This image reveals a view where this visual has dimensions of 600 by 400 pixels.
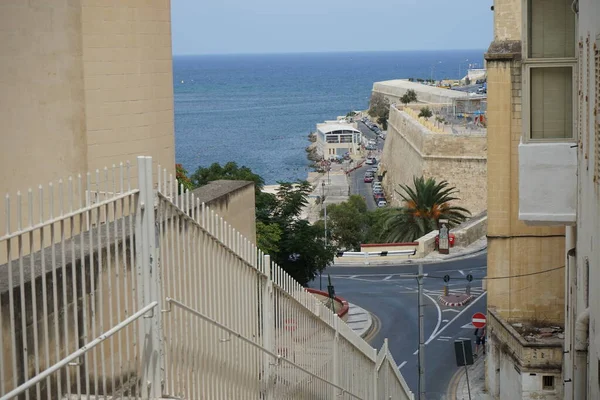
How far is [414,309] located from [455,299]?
1.65m

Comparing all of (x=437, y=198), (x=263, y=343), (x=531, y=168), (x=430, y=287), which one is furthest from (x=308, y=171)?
(x=263, y=343)

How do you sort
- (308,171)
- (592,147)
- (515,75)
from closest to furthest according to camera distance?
(592,147), (515,75), (308,171)

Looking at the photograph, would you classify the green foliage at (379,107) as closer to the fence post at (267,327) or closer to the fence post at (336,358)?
the fence post at (336,358)

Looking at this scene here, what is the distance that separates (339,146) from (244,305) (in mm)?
113404

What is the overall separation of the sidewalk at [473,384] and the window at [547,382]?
123 inches

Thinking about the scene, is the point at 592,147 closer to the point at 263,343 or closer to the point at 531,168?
the point at 531,168

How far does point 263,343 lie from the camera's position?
703cm

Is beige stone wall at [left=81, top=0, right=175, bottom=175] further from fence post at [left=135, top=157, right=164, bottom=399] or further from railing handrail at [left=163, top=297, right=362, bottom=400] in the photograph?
fence post at [left=135, top=157, right=164, bottom=399]

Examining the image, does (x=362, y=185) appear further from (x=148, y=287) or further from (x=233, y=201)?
(x=148, y=287)

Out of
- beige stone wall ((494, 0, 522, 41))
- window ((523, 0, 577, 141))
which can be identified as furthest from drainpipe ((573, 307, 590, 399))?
beige stone wall ((494, 0, 522, 41))

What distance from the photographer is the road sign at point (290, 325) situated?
750cm

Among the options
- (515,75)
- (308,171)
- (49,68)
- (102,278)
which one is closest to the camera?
(102,278)

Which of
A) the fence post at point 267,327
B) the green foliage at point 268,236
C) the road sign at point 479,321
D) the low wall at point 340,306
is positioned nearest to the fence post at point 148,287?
the fence post at point 267,327

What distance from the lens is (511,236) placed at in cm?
2530
